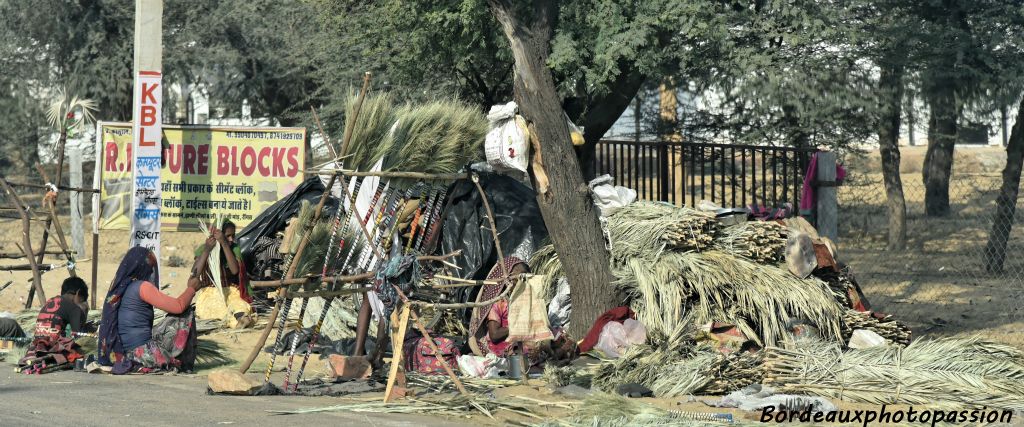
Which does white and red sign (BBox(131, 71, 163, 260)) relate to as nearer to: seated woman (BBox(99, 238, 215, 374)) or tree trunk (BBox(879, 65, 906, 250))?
seated woman (BBox(99, 238, 215, 374))

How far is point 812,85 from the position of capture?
1210 centimetres

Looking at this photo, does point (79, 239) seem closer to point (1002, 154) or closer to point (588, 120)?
point (588, 120)

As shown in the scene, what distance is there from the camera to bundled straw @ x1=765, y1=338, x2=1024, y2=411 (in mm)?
7398

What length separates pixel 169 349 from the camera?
9.01 meters

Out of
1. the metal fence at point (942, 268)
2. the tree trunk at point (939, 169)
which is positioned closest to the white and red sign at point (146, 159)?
the metal fence at point (942, 268)

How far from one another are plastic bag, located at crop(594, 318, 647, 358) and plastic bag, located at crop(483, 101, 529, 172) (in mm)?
1442

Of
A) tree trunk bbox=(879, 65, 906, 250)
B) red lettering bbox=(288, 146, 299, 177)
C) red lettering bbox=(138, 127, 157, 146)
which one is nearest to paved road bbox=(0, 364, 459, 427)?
red lettering bbox=(138, 127, 157, 146)

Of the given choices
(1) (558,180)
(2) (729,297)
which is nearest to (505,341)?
(1) (558,180)

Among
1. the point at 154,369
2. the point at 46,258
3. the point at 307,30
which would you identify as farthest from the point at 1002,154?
the point at 154,369

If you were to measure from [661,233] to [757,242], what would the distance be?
840 millimetres

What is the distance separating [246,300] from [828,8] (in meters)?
7.01

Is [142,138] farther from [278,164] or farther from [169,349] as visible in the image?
[169,349]

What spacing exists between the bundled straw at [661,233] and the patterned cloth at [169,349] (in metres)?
3.62

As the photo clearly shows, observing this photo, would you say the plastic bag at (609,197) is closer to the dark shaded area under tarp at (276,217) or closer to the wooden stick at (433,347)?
the dark shaded area under tarp at (276,217)
